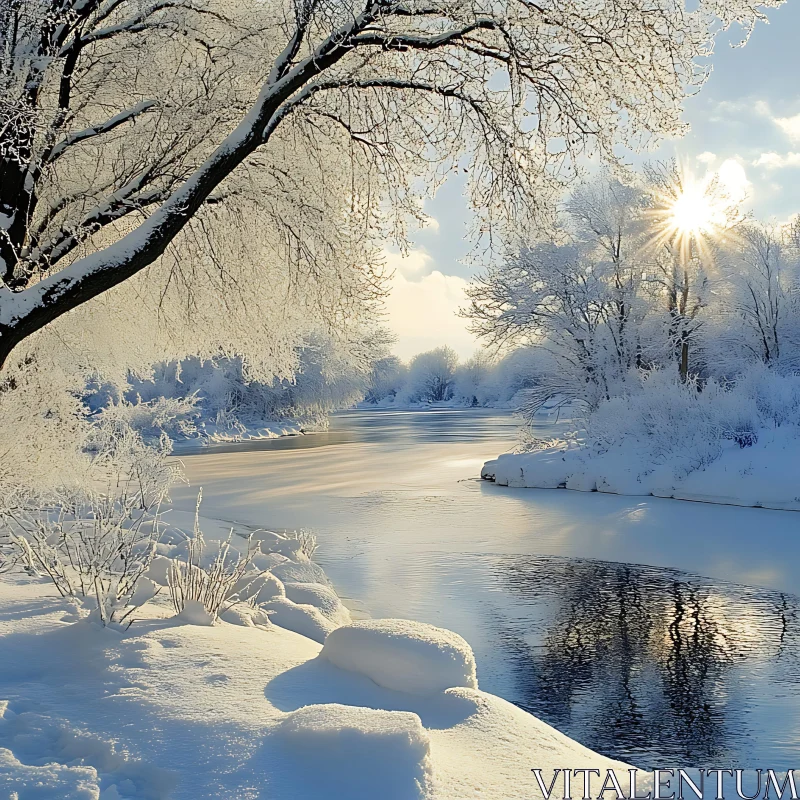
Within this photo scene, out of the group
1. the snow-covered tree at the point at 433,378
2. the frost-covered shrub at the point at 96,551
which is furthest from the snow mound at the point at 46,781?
the snow-covered tree at the point at 433,378

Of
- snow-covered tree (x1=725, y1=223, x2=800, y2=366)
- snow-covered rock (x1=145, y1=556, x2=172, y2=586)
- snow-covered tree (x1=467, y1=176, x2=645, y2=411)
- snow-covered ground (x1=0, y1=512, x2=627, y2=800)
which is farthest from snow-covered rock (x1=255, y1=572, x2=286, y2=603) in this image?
snow-covered tree (x1=725, y1=223, x2=800, y2=366)

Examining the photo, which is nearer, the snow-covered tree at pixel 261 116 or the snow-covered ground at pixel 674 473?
the snow-covered tree at pixel 261 116

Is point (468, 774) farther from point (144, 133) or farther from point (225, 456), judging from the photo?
point (225, 456)

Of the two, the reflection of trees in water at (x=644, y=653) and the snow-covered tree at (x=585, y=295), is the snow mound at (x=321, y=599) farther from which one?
the snow-covered tree at (x=585, y=295)

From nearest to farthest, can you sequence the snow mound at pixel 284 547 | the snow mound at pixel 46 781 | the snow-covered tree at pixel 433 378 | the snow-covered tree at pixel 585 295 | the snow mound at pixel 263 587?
1. the snow mound at pixel 46 781
2. the snow mound at pixel 263 587
3. the snow mound at pixel 284 547
4. the snow-covered tree at pixel 585 295
5. the snow-covered tree at pixel 433 378

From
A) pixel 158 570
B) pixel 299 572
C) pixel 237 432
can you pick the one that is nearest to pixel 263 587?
pixel 158 570

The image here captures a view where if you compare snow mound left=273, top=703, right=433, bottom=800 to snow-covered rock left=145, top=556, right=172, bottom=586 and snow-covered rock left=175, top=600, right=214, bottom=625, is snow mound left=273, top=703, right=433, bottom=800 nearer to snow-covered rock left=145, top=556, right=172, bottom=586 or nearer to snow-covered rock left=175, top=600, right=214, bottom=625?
snow-covered rock left=175, top=600, right=214, bottom=625

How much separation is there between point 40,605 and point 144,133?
451 cm

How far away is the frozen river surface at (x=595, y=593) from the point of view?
5.53 meters

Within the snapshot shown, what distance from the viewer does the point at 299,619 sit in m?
6.92

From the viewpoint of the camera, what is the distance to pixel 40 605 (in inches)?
219

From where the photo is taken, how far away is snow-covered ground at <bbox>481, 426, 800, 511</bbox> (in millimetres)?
16156

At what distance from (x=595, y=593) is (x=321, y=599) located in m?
3.54

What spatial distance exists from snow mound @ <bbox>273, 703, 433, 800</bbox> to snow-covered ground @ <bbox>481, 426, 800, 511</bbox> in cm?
1438
